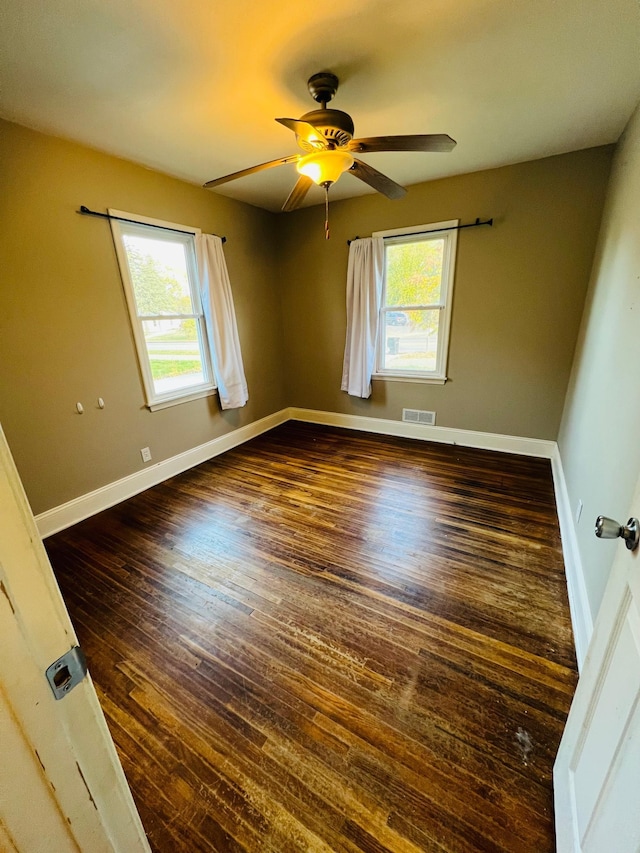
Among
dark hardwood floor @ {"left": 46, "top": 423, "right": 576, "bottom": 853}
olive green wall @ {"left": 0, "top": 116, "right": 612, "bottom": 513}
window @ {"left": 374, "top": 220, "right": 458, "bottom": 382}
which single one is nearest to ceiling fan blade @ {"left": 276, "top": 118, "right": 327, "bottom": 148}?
olive green wall @ {"left": 0, "top": 116, "right": 612, "bottom": 513}

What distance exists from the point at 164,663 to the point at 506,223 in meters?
4.08

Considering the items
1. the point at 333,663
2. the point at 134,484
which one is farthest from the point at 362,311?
the point at 333,663

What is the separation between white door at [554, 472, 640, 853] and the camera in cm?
64

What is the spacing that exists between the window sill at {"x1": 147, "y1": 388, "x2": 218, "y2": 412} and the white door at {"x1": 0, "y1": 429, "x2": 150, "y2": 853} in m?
2.89

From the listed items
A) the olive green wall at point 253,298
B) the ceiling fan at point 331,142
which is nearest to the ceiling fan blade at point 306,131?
the ceiling fan at point 331,142

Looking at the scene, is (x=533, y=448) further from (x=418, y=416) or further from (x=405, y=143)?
(x=405, y=143)

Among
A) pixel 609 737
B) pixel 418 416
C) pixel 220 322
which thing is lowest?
pixel 418 416

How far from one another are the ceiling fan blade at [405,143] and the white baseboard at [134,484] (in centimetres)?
293

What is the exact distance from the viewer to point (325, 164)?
72.4 inches

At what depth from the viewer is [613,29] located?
1.54 m

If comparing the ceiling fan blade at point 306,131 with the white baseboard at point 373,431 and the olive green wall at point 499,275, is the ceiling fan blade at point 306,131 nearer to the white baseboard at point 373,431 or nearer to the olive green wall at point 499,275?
the olive green wall at point 499,275

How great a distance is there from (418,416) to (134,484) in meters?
3.03

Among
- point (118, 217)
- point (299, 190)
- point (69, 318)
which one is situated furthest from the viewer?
point (118, 217)

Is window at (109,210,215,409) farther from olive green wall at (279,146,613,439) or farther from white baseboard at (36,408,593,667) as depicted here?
olive green wall at (279,146,613,439)
